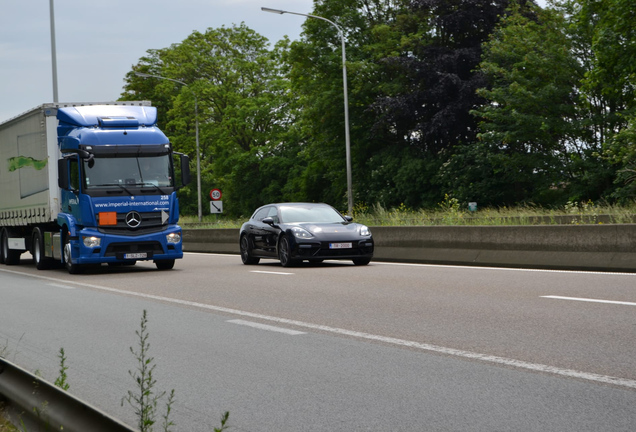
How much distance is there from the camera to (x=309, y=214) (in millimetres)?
19828

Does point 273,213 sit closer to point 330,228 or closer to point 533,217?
point 330,228

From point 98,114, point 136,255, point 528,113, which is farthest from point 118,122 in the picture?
point 528,113

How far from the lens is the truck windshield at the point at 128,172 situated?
60.1 feet

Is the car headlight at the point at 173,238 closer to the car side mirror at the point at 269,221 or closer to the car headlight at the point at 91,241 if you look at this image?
the car headlight at the point at 91,241

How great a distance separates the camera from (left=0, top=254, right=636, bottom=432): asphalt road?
518 cm

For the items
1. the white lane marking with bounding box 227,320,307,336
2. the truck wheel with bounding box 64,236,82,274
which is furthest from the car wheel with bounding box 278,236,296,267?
the white lane marking with bounding box 227,320,307,336

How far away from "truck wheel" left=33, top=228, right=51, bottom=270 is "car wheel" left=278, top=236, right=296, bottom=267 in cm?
571

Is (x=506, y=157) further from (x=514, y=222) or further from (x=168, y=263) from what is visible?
(x=168, y=263)

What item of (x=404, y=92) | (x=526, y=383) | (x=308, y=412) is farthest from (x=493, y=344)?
(x=404, y=92)

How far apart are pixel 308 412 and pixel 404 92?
44.3m

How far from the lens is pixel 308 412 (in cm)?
526

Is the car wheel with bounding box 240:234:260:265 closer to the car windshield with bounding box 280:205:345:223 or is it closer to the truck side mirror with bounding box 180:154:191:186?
the car windshield with bounding box 280:205:345:223

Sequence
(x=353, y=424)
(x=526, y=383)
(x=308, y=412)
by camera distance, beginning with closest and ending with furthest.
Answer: (x=353, y=424), (x=308, y=412), (x=526, y=383)

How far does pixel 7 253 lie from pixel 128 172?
22.7ft
